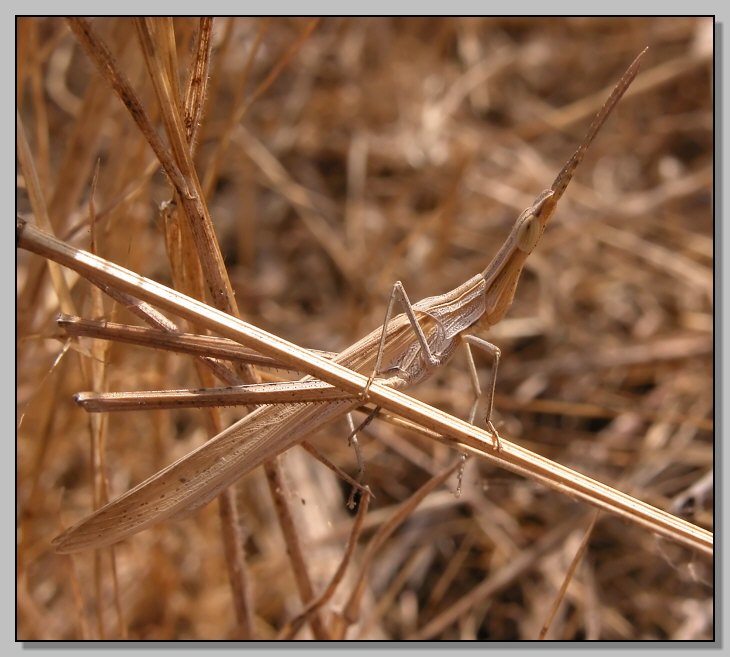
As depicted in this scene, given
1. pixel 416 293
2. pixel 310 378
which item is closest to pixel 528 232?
pixel 310 378

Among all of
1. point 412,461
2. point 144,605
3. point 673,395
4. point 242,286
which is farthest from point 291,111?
point 144,605

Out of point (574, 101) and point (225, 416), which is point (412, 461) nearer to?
point (225, 416)

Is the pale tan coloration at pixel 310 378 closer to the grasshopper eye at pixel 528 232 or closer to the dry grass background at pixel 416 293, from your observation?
the grasshopper eye at pixel 528 232

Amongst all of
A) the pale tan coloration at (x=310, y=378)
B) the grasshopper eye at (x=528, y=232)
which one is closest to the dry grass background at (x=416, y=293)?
the pale tan coloration at (x=310, y=378)

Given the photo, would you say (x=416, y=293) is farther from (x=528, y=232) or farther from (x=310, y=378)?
(x=310, y=378)

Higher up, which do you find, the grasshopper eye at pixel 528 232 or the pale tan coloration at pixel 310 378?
the grasshopper eye at pixel 528 232

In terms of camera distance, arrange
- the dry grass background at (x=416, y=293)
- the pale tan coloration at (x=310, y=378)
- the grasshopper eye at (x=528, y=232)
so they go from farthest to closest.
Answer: the dry grass background at (x=416, y=293) < the grasshopper eye at (x=528, y=232) < the pale tan coloration at (x=310, y=378)

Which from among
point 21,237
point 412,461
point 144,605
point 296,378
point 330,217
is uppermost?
point 330,217

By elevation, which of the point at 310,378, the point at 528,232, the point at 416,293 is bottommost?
the point at 310,378
